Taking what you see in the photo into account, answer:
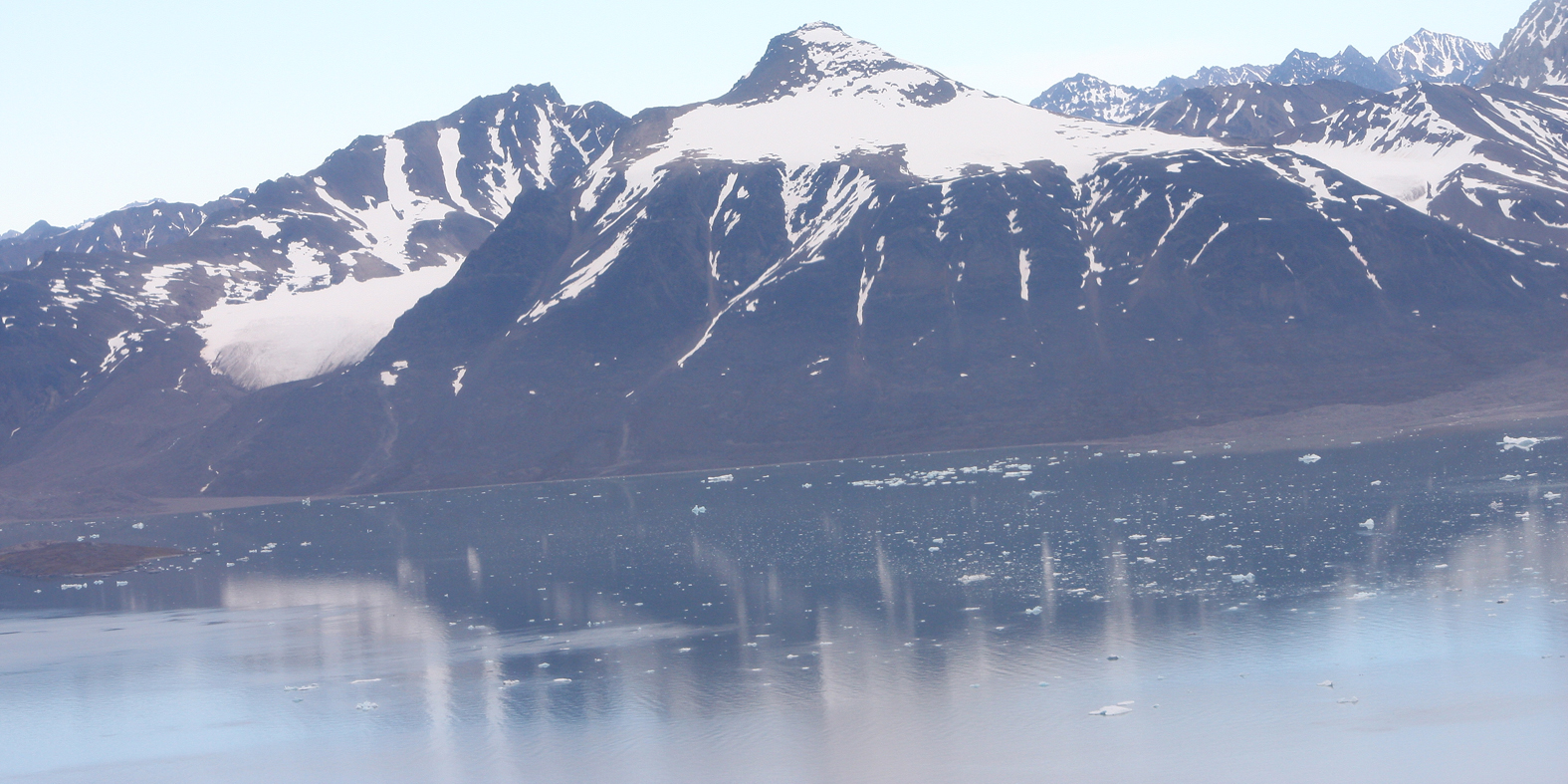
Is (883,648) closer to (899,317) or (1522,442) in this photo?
(1522,442)

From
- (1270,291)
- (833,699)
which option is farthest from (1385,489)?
(1270,291)

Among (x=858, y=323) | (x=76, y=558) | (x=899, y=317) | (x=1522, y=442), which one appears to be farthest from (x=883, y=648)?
(x=858, y=323)

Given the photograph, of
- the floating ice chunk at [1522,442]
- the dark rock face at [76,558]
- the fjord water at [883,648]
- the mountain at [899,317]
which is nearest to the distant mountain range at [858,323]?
the mountain at [899,317]

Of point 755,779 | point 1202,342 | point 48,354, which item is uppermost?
point 48,354

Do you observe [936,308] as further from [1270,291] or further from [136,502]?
[136,502]

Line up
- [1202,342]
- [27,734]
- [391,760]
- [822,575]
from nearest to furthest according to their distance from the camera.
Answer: [391,760], [27,734], [822,575], [1202,342]
